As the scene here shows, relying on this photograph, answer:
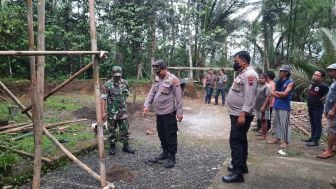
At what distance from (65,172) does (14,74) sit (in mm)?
13781

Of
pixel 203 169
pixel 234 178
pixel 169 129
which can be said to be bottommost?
pixel 203 169

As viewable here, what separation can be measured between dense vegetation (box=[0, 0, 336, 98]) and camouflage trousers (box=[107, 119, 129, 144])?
1106 centimetres

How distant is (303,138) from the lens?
27.6 ft

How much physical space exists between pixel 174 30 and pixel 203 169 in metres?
15.1

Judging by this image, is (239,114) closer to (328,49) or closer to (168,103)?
(168,103)

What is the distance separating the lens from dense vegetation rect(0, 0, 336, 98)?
18172mm

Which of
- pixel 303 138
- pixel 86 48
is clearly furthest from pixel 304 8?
pixel 303 138

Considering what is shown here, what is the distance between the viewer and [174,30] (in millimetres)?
20000

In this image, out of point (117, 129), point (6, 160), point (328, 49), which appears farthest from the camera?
point (328, 49)

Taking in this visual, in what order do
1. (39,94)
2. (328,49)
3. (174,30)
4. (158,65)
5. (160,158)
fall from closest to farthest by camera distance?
(39,94)
(158,65)
(160,158)
(328,49)
(174,30)

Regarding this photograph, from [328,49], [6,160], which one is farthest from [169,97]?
[328,49]

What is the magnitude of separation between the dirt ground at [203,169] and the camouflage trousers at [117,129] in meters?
0.28

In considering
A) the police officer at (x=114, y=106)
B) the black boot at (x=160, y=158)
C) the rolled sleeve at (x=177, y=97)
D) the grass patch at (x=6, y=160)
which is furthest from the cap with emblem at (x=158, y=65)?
the grass patch at (x=6, y=160)

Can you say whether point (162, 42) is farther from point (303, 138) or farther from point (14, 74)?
point (303, 138)
